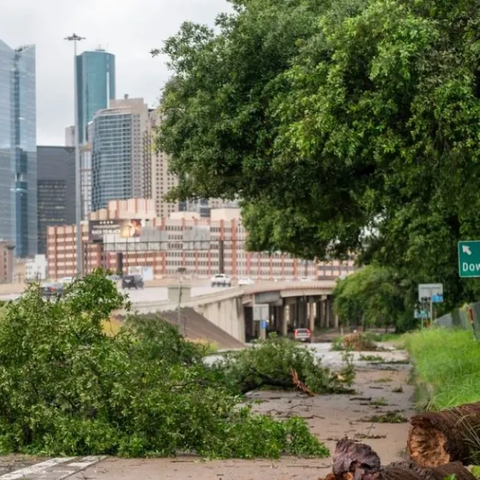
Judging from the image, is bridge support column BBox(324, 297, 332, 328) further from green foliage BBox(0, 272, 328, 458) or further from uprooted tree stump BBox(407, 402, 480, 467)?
uprooted tree stump BBox(407, 402, 480, 467)

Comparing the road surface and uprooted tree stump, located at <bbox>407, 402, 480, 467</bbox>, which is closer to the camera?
uprooted tree stump, located at <bbox>407, 402, 480, 467</bbox>

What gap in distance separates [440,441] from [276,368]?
15.4 meters

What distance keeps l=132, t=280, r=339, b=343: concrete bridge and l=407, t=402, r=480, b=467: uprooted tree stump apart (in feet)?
173

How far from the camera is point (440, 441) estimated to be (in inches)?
398

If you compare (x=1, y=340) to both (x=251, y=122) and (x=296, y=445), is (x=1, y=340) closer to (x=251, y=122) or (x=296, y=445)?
(x=296, y=445)

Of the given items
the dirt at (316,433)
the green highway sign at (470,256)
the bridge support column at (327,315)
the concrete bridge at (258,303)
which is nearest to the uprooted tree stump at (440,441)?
the dirt at (316,433)

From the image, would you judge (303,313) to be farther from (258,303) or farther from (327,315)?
(258,303)

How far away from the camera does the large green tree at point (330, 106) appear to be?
17359 millimetres

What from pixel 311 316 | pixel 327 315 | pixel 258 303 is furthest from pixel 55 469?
pixel 327 315

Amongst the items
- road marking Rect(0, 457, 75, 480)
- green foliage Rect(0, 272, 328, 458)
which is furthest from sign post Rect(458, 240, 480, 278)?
road marking Rect(0, 457, 75, 480)

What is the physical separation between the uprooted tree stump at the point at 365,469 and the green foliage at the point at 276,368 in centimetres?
1587

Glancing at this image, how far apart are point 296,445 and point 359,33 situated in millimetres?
6976

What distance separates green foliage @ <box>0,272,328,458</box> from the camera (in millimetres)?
13492

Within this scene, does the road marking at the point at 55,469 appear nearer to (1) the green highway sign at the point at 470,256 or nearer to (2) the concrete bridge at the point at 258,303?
(1) the green highway sign at the point at 470,256
